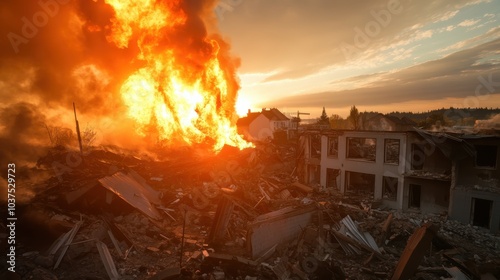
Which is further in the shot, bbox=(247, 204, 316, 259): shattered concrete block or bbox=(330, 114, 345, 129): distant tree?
bbox=(330, 114, 345, 129): distant tree

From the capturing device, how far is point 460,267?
34.9ft

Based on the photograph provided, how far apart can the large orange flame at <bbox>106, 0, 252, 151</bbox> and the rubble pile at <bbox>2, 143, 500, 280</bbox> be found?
7.80m

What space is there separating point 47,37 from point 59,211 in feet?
48.7

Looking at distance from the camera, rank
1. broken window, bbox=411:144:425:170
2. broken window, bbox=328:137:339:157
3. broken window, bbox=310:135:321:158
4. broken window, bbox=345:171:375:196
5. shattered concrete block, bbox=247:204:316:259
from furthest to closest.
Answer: broken window, bbox=310:135:321:158 < broken window, bbox=328:137:339:157 < broken window, bbox=345:171:375:196 < broken window, bbox=411:144:425:170 < shattered concrete block, bbox=247:204:316:259

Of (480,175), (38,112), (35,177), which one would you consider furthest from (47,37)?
(480,175)

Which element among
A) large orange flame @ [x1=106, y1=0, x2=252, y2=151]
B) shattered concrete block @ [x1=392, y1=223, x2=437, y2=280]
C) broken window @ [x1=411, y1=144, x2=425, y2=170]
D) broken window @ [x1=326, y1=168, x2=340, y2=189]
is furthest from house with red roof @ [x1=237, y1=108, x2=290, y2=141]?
shattered concrete block @ [x1=392, y1=223, x2=437, y2=280]

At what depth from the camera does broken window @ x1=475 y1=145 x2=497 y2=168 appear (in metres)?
16.4

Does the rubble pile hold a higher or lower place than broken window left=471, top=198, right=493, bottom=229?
higher

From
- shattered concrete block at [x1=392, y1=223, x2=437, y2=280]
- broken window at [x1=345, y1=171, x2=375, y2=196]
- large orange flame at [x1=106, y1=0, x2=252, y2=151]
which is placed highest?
large orange flame at [x1=106, y1=0, x2=252, y2=151]

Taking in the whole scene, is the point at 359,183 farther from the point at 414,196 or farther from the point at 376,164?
the point at 414,196

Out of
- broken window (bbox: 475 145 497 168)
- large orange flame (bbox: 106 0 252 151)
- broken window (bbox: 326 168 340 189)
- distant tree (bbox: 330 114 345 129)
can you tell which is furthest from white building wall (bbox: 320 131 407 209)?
distant tree (bbox: 330 114 345 129)

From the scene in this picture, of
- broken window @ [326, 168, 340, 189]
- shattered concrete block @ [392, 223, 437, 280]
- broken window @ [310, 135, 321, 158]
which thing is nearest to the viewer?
shattered concrete block @ [392, 223, 437, 280]

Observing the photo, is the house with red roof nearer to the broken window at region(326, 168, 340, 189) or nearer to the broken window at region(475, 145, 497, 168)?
the broken window at region(326, 168, 340, 189)

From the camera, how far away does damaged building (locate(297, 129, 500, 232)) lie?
54.0 ft
